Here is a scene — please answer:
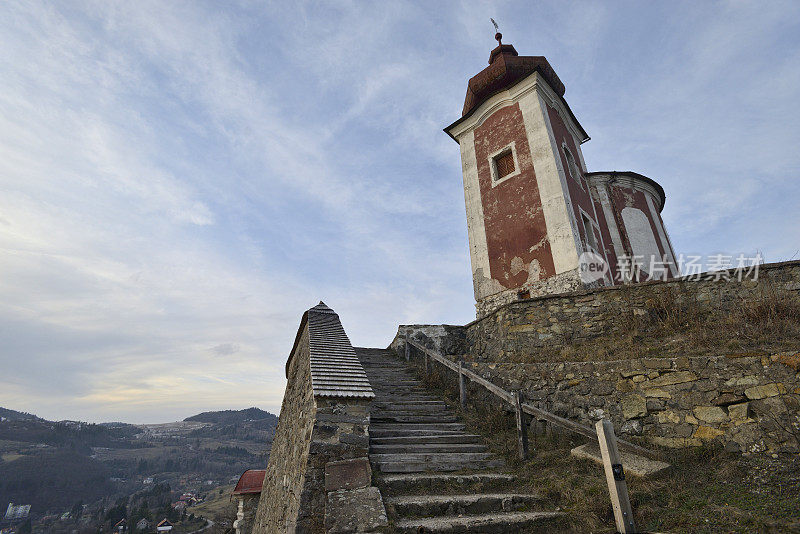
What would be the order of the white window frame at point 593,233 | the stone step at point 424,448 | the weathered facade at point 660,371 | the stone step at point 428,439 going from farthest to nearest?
the white window frame at point 593,233 → the stone step at point 428,439 → the stone step at point 424,448 → the weathered facade at point 660,371

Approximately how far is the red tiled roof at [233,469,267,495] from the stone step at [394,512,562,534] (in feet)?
33.8

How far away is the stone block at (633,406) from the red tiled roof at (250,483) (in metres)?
11.0

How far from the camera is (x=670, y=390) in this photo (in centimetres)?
488

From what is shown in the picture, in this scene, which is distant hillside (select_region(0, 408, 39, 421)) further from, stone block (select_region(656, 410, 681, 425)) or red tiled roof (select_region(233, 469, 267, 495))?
stone block (select_region(656, 410, 681, 425))

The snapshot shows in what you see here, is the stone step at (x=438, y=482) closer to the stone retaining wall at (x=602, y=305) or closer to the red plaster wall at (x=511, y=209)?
the stone retaining wall at (x=602, y=305)

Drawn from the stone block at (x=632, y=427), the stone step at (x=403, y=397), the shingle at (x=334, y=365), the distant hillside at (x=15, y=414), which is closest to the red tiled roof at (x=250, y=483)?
the stone step at (x=403, y=397)

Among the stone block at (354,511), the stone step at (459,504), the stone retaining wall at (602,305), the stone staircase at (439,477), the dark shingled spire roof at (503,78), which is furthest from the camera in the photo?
the dark shingled spire roof at (503,78)

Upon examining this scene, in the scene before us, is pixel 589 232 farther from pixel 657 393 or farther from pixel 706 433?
pixel 706 433

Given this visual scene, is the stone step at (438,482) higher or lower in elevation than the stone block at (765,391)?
lower

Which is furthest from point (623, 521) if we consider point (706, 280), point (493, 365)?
point (706, 280)

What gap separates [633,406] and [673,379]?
2.04 feet

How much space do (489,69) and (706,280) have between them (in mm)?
10855

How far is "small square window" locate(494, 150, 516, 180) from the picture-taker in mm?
12859

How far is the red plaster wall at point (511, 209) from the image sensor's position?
447 inches
